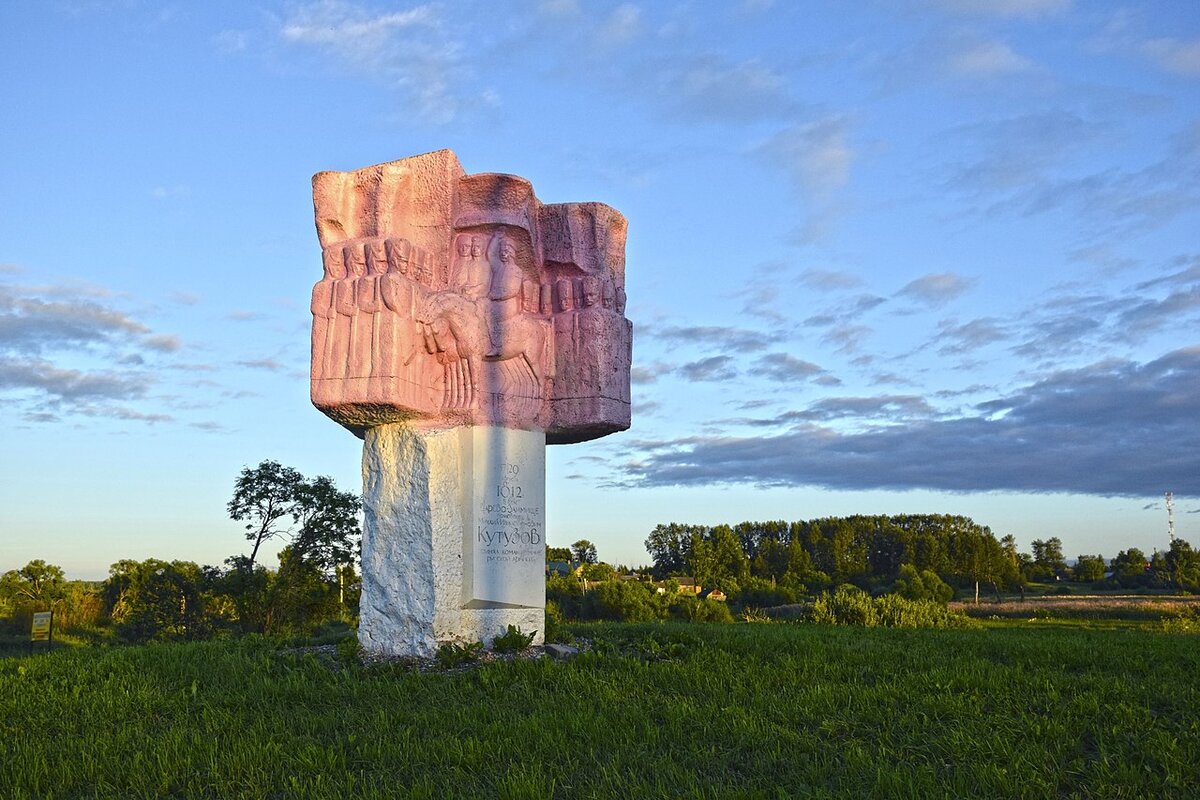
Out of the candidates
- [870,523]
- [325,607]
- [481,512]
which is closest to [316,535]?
[325,607]

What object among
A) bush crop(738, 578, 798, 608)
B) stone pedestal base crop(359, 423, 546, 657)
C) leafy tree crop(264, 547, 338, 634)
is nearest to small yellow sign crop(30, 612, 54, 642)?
leafy tree crop(264, 547, 338, 634)

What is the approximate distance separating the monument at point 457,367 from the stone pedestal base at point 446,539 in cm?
1

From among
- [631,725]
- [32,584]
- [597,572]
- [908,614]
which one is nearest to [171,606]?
[32,584]

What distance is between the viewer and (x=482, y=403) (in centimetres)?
868

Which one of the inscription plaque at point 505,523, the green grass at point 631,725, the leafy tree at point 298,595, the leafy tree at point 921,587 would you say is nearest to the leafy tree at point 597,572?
the leafy tree at point 298,595

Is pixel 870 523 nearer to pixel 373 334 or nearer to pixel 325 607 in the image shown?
pixel 325 607

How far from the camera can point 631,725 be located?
5.38 meters

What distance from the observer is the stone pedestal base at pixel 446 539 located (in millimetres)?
8047

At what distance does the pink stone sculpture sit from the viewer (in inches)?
316

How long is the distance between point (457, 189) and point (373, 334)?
1.86 meters

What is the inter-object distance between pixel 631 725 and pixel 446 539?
10.6 feet

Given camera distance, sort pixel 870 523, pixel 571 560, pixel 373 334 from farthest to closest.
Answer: pixel 870 523 < pixel 571 560 < pixel 373 334

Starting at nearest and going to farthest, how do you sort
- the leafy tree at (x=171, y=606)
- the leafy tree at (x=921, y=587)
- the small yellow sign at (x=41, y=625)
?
the small yellow sign at (x=41, y=625), the leafy tree at (x=171, y=606), the leafy tree at (x=921, y=587)

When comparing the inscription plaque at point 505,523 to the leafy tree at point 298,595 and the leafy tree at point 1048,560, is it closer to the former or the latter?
the leafy tree at point 298,595
